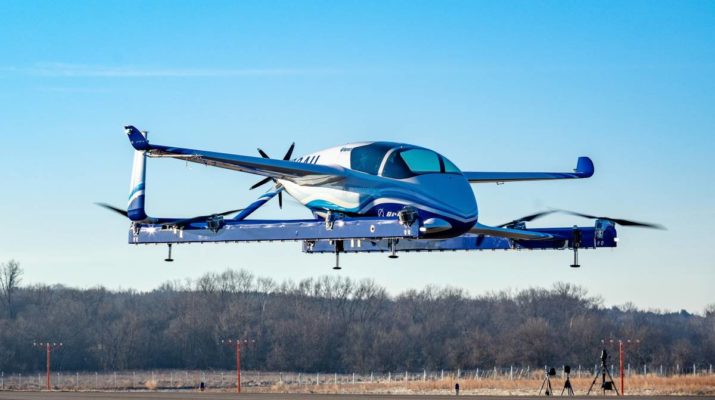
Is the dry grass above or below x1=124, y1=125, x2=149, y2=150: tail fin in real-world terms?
below

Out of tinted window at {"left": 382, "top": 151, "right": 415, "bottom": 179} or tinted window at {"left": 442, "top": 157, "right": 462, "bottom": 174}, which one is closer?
tinted window at {"left": 382, "top": 151, "right": 415, "bottom": 179}

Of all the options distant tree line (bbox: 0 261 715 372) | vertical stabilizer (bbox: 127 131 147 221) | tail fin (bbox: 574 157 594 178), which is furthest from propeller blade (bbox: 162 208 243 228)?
distant tree line (bbox: 0 261 715 372)

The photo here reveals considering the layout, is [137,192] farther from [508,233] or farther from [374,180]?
[508,233]

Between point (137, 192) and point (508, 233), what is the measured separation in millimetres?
14195

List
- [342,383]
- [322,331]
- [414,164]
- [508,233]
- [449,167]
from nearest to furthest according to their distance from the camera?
[414,164] < [449,167] < [508,233] < [342,383] < [322,331]

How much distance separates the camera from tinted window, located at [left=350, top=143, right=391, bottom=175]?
141 ft

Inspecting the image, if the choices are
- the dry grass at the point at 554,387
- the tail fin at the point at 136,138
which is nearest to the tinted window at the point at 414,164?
the tail fin at the point at 136,138

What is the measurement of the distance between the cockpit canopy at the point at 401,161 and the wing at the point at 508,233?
337cm

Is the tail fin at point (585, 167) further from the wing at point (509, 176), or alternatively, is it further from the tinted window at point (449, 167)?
the tinted window at point (449, 167)

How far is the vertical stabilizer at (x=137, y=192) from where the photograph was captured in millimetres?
47500

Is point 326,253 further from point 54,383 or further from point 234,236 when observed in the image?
point 54,383

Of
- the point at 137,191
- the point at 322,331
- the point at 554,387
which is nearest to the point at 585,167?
the point at 137,191

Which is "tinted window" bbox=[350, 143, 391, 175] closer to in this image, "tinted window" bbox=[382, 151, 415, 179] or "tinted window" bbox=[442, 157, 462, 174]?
"tinted window" bbox=[382, 151, 415, 179]

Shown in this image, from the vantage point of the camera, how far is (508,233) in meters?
47.2
